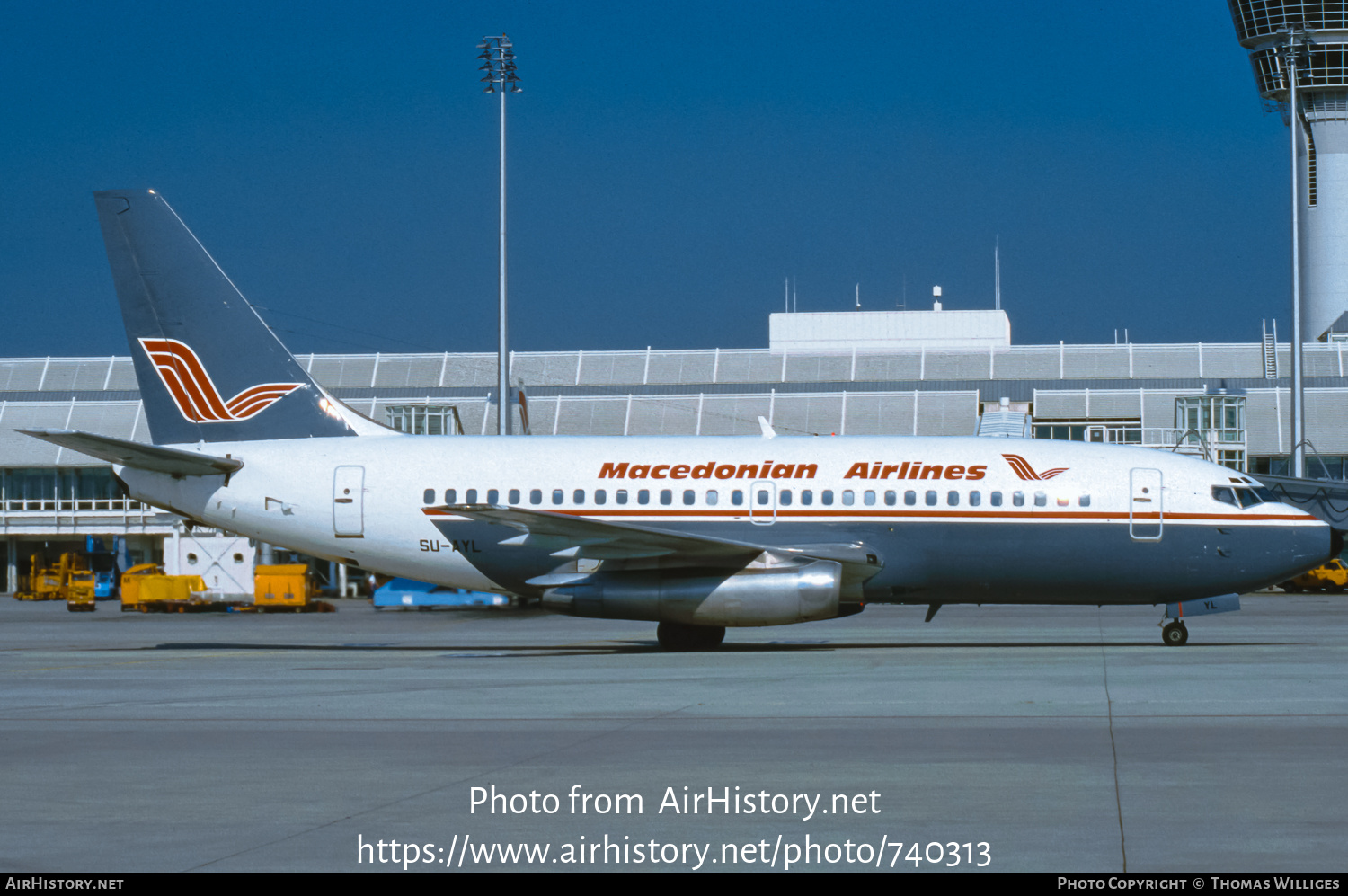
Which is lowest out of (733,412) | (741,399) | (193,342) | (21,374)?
(733,412)

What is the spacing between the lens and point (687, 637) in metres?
26.8

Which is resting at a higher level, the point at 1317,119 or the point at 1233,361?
the point at 1317,119

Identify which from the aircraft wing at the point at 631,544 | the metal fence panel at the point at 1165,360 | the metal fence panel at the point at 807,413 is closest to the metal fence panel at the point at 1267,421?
the metal fence panel at the point at 1165,360

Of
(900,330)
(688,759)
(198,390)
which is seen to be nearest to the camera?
(688,759)

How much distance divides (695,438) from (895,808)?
18.5m

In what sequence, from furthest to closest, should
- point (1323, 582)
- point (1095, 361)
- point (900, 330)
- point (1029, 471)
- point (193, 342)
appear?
point (900, 330) → point (1095, 361) → point (1323, 582) → point (193, 342) → point (1029, 471)

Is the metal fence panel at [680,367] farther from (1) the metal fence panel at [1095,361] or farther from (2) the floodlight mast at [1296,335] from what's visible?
(2) the floodlight mast at [1296,335]

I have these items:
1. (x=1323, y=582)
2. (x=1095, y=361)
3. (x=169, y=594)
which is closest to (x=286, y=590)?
(x=169, y=594)

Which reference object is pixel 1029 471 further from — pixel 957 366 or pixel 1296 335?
pixel 957 366

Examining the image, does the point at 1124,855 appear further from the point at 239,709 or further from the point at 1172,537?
the point at 1172,537

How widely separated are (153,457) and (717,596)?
10787mm

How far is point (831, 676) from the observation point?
795 inches

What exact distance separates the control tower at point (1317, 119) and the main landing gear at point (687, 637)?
262ft

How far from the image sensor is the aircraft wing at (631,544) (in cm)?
2447
